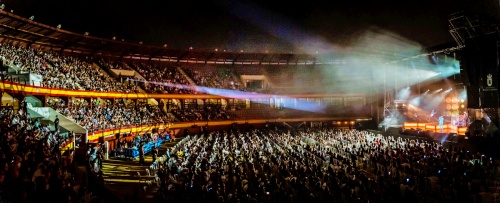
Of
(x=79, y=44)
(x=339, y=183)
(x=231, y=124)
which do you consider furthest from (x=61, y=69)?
(x=339, y=183)

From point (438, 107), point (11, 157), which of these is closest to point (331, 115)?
point (438, 107)

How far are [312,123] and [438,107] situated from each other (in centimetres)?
1395

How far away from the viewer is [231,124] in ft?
136

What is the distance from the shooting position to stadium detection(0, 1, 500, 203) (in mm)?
10531

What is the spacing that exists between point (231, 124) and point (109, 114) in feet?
50.4

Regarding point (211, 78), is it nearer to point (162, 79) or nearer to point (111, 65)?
point (162, 79)

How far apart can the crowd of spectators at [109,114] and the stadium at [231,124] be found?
172mm

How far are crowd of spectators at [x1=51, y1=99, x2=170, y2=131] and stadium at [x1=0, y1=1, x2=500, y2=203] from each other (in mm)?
172

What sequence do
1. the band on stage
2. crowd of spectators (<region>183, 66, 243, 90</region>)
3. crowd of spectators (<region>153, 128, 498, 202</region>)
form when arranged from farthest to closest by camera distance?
crowd of spectators (<region>183, 66, 243, 90</region>), the band on stage, crowd of spectators (<region>153, 128, 498, 202</region>)

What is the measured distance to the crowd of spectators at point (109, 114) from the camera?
80.0 feet

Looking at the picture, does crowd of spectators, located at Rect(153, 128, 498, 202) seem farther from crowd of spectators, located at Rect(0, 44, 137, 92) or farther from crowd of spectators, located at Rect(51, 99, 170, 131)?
crowd of spectators, located at Rect(0, 44, 137, 92)

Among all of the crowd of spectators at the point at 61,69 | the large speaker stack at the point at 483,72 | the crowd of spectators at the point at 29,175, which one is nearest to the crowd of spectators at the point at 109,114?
the crowd of spectators at the point at 61,69

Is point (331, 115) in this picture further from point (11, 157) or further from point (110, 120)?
point (11, 157)

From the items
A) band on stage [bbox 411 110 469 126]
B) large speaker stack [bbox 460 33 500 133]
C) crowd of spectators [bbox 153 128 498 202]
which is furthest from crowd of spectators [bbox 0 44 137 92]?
band on stage [bbox 411 110 469 126]
